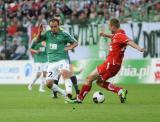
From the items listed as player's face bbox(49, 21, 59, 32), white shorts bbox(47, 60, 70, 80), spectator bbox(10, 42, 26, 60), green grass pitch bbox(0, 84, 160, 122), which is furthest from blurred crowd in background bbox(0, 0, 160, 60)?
green grass pitch bbox(0, 84, 160, 122)

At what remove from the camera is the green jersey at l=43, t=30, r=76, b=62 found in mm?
19312

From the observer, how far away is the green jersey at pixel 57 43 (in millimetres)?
19312

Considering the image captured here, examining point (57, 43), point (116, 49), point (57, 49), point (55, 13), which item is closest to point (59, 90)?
point (57, 49)

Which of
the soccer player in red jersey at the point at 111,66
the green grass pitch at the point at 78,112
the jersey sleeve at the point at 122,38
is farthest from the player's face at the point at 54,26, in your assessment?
the green grass pitch at the point at 78,112

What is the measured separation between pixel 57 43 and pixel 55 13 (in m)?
16.9

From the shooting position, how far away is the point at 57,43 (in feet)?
63.7

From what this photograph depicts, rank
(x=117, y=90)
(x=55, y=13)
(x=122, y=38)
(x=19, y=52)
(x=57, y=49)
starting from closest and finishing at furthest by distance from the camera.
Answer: (x=122, y=38)
(x=117, y=90)
(x=57, y=49)
(x=19, y=52)
(x=55, y=13)

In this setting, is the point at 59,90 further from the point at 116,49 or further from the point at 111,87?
the point at 116,49

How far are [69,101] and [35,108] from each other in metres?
1.82

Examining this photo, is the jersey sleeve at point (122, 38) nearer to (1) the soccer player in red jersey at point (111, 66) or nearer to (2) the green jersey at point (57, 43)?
(1) the soccer player in red jersey at point (111, 66)

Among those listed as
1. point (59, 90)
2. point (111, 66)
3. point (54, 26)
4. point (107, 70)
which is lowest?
point (59, 90)

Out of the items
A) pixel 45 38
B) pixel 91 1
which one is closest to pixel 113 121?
pixel 45 38

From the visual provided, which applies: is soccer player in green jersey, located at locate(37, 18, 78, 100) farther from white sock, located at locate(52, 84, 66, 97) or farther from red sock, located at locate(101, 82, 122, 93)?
red sock, located at locate(101, 82, 122, 93)

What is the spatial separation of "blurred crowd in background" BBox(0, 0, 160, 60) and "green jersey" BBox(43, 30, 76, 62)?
14952 mm
